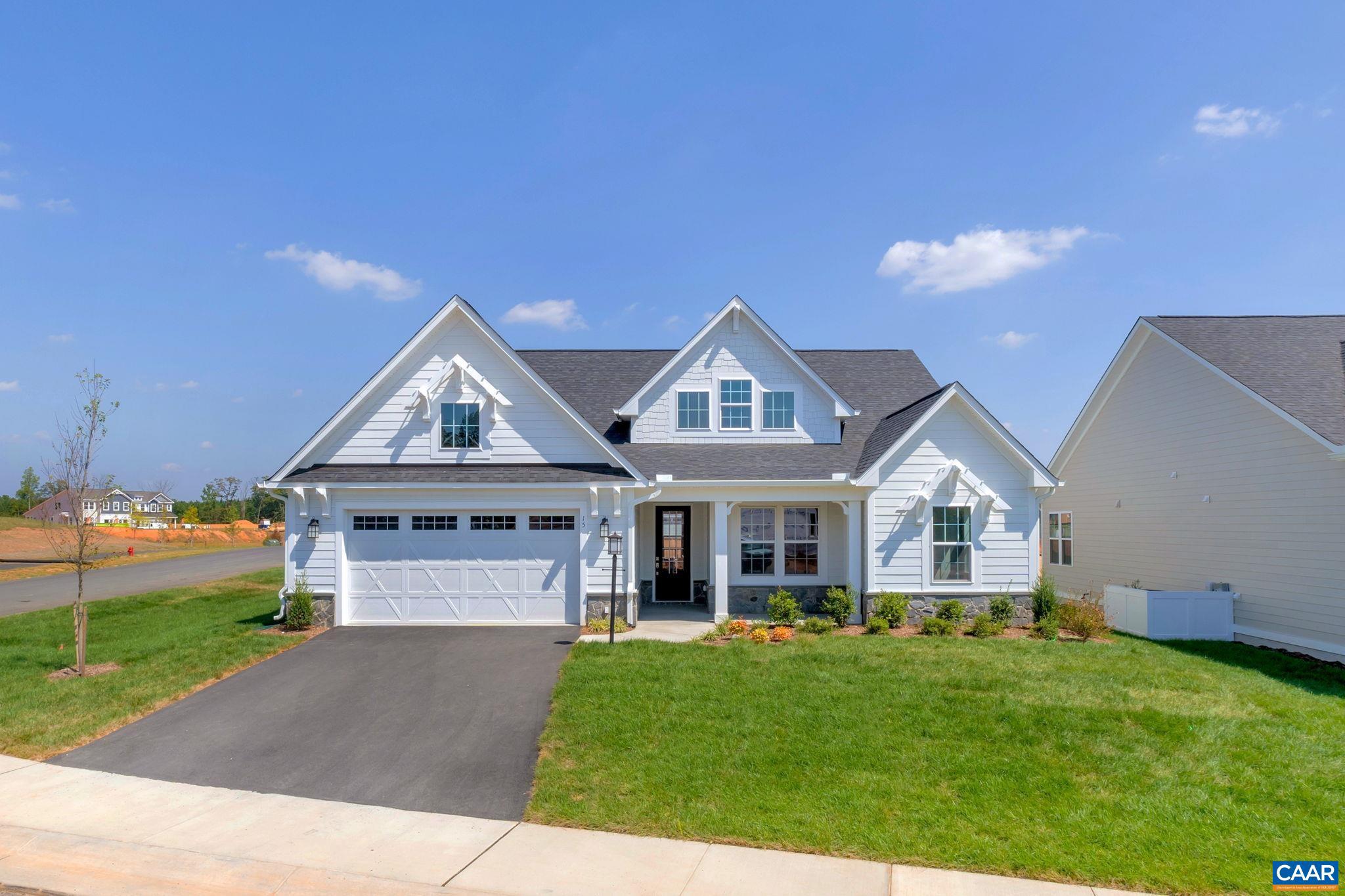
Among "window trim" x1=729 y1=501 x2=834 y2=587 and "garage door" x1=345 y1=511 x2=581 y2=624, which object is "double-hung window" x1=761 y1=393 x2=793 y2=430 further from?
"garage door" x1=345 y1=511 x2=581 y2=624

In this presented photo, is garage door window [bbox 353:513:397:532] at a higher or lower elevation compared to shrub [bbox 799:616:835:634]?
higher

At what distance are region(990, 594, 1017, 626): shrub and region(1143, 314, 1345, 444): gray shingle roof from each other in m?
6.04

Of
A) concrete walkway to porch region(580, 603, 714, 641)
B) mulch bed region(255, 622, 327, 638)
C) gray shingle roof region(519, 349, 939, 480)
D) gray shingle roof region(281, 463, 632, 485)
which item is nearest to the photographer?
concrete walkway to porch region(580, 603, 714, 641)

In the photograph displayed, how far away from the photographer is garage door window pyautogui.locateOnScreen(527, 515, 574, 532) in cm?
1532

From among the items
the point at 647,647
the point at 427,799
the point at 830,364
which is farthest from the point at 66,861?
the point at 830,364

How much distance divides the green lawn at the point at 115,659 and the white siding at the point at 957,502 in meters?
11.7

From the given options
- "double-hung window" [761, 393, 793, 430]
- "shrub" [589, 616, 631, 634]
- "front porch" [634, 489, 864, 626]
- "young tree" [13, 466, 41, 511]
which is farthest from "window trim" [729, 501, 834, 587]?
"young tree" [13, 466, 41, 511]

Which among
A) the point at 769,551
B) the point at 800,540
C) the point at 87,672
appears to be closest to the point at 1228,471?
the point at 800,540

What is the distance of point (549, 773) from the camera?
24.9 ft

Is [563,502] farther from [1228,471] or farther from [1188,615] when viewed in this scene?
[1228,471]

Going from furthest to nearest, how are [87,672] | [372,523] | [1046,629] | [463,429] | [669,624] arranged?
1. [463,429]
2. [669,624]
3. [372,523]
4. [1046,629]
5. [87,672]

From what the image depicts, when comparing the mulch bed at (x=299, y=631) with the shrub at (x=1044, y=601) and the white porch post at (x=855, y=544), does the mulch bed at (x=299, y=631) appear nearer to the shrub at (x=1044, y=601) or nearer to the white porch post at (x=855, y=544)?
the white porch post at (x=855, y=544)

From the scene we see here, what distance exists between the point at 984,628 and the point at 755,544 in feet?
16.2

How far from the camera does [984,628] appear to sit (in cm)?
1449
